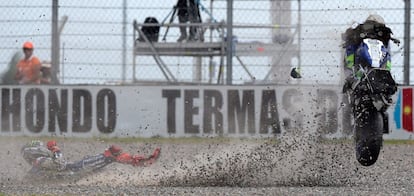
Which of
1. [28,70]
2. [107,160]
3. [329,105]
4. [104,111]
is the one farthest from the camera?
[28,70]

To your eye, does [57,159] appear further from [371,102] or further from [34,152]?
[371,102]

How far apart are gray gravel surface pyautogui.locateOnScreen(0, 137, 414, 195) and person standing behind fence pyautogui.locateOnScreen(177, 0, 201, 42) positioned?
5473 mm

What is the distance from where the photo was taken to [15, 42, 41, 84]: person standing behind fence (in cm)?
1516

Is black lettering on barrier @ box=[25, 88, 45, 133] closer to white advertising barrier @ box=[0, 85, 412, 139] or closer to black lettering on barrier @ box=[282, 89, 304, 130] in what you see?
white advertising barrier @ box=[0, 85, 412, 139]

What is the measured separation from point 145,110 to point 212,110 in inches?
39.1

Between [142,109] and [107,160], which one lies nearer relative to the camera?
[107,160]

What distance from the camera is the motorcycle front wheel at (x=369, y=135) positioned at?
26.2ft

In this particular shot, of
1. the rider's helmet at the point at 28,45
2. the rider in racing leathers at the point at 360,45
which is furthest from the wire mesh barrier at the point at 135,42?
the rider in racing leathers at the point at 360,45

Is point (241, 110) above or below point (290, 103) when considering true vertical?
below

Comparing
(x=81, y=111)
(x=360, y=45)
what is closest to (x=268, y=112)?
(x=81, y=111)

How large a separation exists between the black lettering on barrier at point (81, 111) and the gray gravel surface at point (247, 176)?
→ 4.04 m

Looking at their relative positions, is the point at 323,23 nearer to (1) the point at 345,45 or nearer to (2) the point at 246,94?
(2) the point at 246,94

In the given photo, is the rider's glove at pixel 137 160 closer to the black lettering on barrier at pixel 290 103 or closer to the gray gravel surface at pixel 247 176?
the gray gravel surface at pixel 247 176

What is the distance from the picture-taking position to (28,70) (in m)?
15.3
